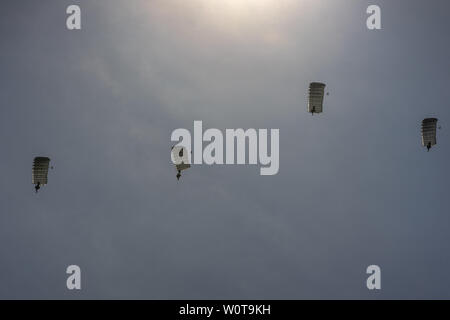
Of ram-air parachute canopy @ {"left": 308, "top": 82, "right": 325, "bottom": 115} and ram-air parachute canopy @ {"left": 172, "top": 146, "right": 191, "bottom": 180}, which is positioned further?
ram-air parachute canopy @ {"left": 308, "top": 82, "right": 325, "bottom": 115}

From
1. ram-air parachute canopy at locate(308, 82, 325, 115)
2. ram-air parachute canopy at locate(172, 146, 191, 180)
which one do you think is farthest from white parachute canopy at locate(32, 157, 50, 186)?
ram-air parachute canopy at locate(308, 82, 325, 115)

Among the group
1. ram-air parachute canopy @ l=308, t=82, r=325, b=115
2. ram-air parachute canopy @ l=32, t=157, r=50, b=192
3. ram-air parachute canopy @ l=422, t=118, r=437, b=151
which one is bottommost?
ram-air parachute canopy @ l=32, t=157, r=50, b=192

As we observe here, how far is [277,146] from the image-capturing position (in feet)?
138

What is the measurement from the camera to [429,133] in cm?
4125

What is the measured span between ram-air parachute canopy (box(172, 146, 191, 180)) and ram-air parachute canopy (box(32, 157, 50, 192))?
8.20 meters

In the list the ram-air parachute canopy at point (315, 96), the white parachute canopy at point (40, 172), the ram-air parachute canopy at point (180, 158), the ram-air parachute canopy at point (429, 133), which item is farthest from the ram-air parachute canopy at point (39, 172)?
the ram-air parachute canopy at point (429, 133)

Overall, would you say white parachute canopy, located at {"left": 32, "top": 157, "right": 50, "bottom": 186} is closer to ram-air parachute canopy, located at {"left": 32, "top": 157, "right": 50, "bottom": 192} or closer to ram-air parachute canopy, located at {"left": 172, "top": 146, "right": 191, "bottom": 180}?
ram-air parachute canopy, located at {"left": 32, "top": 157, "right": 50, "bottom": 192}

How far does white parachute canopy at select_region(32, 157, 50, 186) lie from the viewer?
4234 cm

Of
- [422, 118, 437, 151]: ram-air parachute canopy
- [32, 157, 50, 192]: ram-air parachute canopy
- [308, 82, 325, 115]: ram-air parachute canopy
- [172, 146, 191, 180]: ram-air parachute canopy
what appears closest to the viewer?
[172, 146, 191, 180]: ram-air parachute canopy
